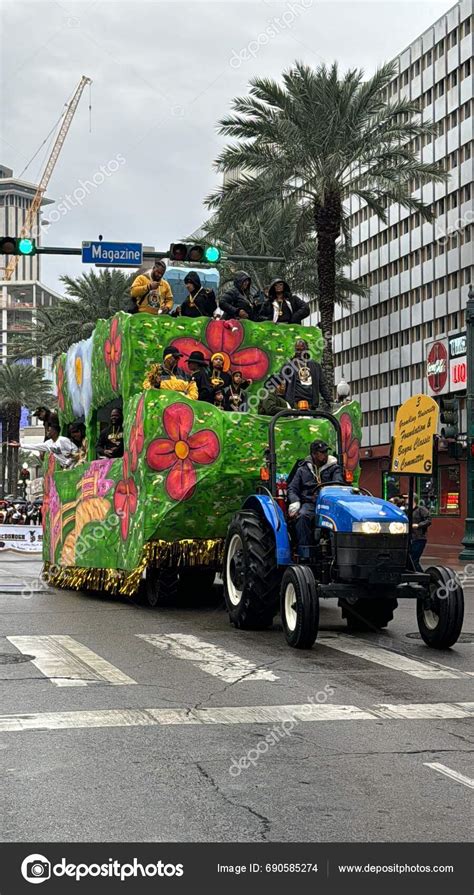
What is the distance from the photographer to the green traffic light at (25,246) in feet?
69.3

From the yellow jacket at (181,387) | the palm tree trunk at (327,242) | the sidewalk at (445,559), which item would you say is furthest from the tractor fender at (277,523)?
the palm tree trunk at (327,242)

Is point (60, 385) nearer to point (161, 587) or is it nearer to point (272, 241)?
point (161, 587)

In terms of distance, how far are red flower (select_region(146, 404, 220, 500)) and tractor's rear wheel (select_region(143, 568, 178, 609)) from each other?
1740 mm

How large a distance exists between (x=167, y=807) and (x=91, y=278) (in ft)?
125

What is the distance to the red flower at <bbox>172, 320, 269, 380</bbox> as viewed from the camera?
1480cm

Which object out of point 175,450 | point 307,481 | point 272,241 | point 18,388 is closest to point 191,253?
point 175,450

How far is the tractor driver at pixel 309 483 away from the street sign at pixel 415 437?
3863 mm

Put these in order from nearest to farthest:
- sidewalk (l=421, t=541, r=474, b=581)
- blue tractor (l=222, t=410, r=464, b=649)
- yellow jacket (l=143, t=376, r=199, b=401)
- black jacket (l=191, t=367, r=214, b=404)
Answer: blue tractor (l=222, t=410, r=464, b=649) < yellow jacket (l=143, t=376, r=199, b=401) < black jacket (l=191, t=367, r=214, b=404) < sidewalk (l=421, t=541, r=474, b=581)

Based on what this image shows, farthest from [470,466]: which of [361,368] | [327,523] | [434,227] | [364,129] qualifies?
[361,368]

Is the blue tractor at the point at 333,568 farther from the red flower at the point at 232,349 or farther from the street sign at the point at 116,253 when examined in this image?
the street sign at the point at 116,253

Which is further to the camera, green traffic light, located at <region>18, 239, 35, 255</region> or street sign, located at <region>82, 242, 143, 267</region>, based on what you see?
street sign, located at <region>82, 242, 143, 267</region>

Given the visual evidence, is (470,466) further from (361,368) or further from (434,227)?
(361,368)

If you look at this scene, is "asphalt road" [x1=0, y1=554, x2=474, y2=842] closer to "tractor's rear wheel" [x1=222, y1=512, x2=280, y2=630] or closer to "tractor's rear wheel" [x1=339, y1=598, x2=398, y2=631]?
"tractor's rear wheel" [x1=222, y1=512, x2=280, y2=630]

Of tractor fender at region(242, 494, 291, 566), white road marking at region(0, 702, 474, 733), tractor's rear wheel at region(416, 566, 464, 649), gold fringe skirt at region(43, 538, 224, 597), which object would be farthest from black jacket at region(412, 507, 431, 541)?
white road marking at region(0, 702, 474, 733)
